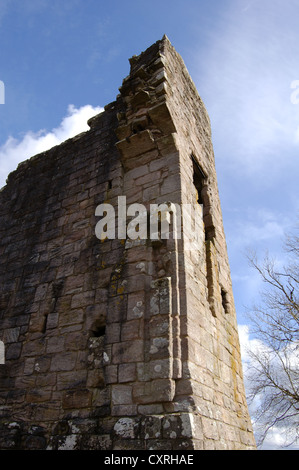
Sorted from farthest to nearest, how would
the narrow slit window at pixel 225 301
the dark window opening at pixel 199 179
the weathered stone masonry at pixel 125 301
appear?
the dark window opening at pixel 199 179 < the narrow slit window at pixel 225 301 < the weathered stone masonry at pixel 125 301

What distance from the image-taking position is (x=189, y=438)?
302 centimetres

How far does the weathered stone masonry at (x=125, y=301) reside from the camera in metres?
3.44

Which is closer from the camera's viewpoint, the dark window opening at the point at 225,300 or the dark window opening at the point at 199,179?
the dark window opening at the point at 225,300

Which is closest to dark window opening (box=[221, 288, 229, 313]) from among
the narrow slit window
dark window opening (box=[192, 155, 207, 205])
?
the narrow slit window

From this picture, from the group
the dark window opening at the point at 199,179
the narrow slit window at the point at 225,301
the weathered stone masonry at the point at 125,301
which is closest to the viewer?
the weathered stone masonry at the point at 125,301

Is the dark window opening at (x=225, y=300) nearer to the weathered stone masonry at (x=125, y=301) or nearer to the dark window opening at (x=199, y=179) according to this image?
the weathered stone masonry at (x=125, y=301)

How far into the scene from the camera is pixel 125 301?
13.0 feet

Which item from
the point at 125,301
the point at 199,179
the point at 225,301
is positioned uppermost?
the point at 199,179

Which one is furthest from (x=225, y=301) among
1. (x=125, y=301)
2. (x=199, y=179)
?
(x=125, y=301)

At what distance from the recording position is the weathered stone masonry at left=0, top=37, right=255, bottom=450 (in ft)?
11.3

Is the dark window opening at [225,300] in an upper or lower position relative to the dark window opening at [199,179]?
lower

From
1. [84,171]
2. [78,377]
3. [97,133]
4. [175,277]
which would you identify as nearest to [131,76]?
[97,133]

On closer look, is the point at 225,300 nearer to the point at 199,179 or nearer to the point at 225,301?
the point at 225,301

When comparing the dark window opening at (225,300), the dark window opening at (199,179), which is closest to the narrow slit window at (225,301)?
the dark window opening at (225,300)
